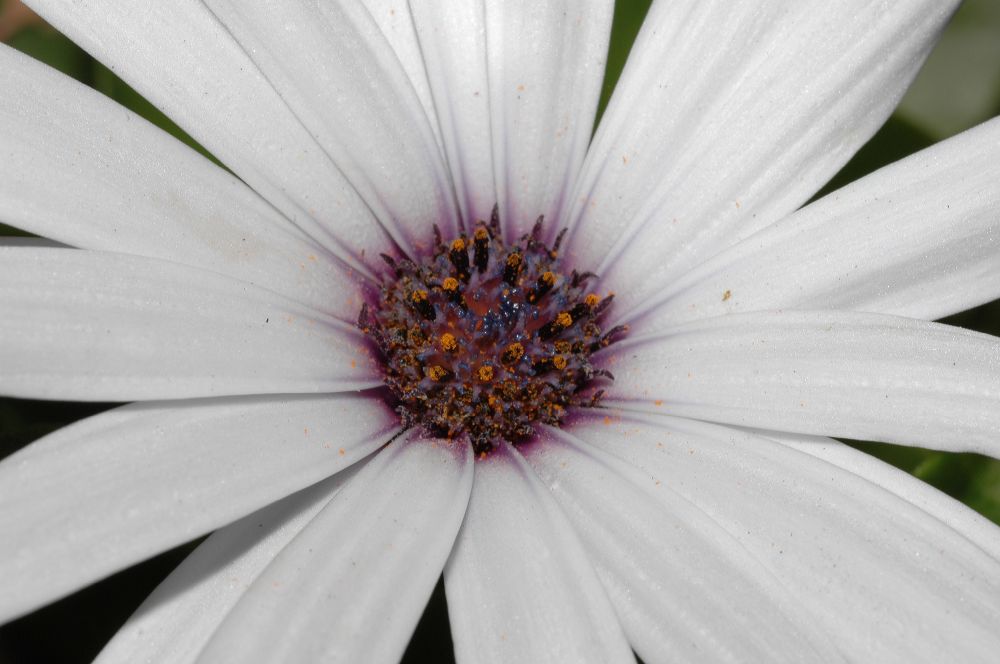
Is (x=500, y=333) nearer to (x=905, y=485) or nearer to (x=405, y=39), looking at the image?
(x=405, y=39)

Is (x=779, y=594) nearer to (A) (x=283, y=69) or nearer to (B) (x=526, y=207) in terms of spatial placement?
(B) (x=526, y=207)

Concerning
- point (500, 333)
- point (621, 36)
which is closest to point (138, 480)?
point (500, 333)

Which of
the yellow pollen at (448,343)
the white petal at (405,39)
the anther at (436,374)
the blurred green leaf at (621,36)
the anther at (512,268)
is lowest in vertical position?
the anther at (436,374)

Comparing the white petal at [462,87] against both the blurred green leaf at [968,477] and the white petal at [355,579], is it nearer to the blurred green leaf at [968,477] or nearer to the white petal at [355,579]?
the white petal at [355,579]

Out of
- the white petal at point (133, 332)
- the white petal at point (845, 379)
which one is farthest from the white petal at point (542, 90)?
the white petal at point (133, 332)

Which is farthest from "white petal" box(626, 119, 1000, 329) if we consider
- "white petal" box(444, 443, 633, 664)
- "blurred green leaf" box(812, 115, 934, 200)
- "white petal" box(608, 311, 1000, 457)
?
"blurred green leaf" box(812, 115, 934, 200)

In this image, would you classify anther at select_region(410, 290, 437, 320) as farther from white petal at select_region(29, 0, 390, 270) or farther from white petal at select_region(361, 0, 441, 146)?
white petal at select_region(361, 0, 441, 146)
